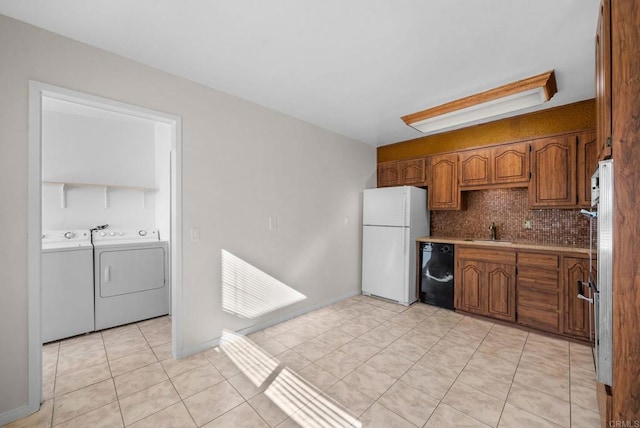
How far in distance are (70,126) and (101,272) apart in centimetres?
193

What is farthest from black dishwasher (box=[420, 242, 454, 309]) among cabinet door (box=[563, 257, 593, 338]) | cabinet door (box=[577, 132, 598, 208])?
cabinet door (box=[577, 132, 598, 208])

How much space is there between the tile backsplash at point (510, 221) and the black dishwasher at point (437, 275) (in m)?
0.57

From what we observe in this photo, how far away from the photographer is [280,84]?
2547 millimetres

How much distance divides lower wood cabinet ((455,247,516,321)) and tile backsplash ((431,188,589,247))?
58 centimetres

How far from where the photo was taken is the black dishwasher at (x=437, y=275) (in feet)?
11.7

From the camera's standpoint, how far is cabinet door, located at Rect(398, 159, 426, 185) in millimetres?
4090

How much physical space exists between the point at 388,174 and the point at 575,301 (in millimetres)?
2807

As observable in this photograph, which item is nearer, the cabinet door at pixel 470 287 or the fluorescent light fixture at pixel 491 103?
the fluorescent light fixture at pixel 491 103

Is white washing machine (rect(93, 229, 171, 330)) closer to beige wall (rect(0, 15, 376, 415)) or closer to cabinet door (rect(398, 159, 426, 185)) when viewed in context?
beige wall (rect(0, 15, 376, 415))

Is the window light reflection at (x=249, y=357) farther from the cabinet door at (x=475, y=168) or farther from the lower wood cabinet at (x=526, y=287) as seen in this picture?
the cabinet door at (x=475, y=168)

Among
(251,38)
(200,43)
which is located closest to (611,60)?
(251,38)

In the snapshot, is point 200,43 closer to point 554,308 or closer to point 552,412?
point 552,412

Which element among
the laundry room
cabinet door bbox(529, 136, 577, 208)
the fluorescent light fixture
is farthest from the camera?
cabinet door bbox(529, 136, 577, 208)

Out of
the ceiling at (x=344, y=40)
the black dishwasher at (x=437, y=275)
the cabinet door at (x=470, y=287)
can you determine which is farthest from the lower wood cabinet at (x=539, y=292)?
the ceiling at (x=344, y=40)
